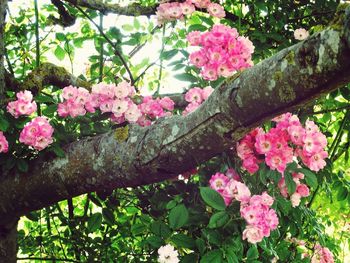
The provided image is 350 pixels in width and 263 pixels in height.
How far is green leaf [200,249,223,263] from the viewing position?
129 cm

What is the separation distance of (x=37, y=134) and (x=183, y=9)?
961mm

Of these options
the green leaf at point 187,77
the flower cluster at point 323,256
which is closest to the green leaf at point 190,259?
the green leaf at point 187,77

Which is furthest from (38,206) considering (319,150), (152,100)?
(319,150)

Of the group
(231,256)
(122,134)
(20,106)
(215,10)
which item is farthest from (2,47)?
(231,256)

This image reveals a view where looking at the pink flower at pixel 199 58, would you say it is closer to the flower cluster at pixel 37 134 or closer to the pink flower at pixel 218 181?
the pink flower at pixel 218 181

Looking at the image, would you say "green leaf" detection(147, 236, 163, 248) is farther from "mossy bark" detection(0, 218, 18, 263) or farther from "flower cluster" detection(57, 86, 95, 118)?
"mossy bark" detection(0, 218, 18, 263)

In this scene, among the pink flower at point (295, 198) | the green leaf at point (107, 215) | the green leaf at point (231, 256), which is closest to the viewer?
the green leaf at point (231, 256)

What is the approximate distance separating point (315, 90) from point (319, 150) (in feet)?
1.70

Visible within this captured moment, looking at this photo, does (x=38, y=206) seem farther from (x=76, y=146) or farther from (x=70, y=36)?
(x=70, y=36)

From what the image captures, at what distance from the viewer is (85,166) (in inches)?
61.9

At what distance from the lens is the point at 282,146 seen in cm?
148

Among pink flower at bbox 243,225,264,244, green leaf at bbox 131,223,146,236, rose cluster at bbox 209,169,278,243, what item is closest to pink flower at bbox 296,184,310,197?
rose cluster at bbox 209,169,278,243

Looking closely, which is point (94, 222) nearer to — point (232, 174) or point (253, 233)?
point (232, 174)

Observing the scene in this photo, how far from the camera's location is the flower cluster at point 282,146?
57.7 inches
